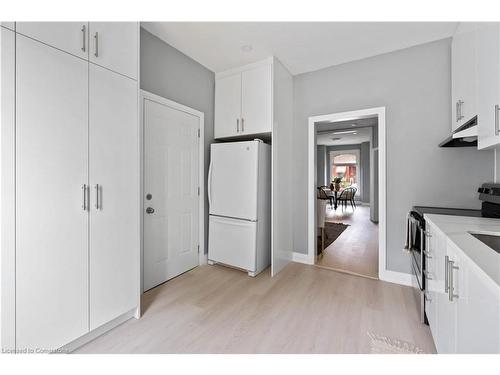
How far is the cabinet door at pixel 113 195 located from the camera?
1501 mm

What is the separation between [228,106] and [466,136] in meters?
2.36

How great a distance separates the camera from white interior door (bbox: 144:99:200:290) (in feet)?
7.41

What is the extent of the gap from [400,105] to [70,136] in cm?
302

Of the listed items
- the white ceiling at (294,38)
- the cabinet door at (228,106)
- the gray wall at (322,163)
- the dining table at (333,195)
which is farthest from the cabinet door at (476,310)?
the gray wall at (322,163)

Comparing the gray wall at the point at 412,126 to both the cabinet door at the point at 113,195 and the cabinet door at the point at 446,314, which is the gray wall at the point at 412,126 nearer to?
the cabinet door at the point at 446,314

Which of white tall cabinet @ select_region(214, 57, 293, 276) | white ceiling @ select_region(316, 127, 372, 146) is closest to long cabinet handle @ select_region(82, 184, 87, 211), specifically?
white tall cabinet @ select_region(214, 57, 293, 276)

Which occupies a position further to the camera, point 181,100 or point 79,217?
point 181,100

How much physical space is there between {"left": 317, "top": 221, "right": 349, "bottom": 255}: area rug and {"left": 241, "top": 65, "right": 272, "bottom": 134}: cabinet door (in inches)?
85.0

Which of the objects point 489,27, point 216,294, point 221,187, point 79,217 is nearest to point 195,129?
point 221,187

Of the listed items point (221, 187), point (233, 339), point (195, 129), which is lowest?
point (233, 339)

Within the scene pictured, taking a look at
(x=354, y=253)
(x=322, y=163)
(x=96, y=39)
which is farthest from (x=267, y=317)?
(x=322, y=163)

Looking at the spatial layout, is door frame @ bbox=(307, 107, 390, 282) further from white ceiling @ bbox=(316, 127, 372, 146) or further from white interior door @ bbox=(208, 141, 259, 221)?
white ceiling @ bbox=(316, 127, 372, 146)
